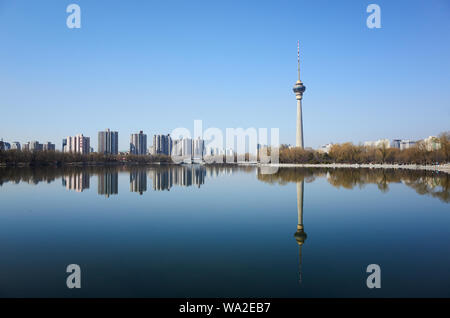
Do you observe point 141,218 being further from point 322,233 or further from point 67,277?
point 322,233

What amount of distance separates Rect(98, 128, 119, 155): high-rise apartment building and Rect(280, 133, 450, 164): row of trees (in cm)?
6215

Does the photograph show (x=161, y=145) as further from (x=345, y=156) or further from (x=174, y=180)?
(x=174, y=180)

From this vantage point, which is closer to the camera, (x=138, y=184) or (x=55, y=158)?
(x=138, y=184)

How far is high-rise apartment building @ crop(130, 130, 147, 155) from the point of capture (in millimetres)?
109500

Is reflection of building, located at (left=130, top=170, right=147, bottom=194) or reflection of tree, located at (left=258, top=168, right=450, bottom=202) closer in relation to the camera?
reflection of tree, located at (left=258, top=168, right=450, bottom=202)

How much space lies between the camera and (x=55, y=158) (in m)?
60.3

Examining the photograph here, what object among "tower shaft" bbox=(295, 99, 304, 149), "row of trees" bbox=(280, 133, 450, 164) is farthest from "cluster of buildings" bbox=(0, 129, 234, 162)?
"row of trees" bbox=(280, 133, 450, 164)

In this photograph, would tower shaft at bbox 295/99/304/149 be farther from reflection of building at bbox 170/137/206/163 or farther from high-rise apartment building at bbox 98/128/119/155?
high-rise apartment building at bbox 98/128/119/155

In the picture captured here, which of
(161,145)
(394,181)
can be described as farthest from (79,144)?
(394,181)

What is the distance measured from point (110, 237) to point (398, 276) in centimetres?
613

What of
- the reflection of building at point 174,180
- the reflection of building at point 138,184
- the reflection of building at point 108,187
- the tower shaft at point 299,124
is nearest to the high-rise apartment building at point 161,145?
the tower shaft at point 299,124

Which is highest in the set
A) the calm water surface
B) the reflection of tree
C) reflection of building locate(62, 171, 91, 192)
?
reflection of building locate(62, 171, 91, 192)

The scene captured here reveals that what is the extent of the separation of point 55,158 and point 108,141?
39.3 m
